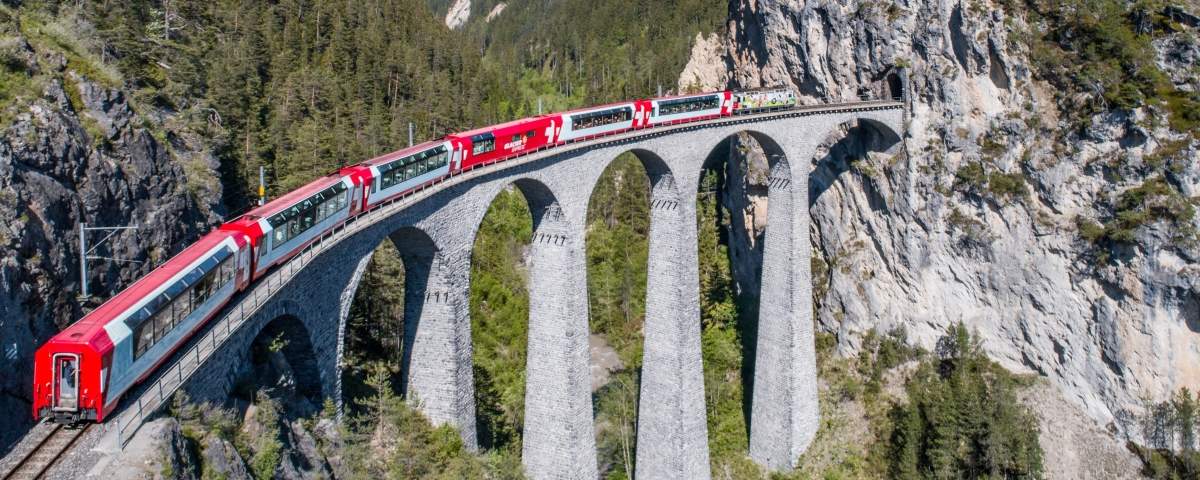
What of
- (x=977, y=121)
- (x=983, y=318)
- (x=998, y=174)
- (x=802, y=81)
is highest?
(x=802, y=81)

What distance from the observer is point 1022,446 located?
33938 mm

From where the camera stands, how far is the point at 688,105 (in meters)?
33.5

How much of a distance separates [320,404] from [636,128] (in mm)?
17359

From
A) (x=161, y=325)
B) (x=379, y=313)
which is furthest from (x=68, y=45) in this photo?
(x=379, y=313)

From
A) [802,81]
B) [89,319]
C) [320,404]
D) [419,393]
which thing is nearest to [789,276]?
[802,81]

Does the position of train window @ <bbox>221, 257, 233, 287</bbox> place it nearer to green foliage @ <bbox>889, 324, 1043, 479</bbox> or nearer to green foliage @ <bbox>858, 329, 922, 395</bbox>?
→ green foliage @ <bbox>889, 324, 1043, 479</bbox>

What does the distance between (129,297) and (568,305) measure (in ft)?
48.4

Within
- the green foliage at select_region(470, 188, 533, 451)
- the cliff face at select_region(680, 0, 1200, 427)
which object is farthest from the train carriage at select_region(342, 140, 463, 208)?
the cliff face at select_region(680, 0, 1200, 427)

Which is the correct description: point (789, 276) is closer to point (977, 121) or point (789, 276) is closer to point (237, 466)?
point (977, 121)

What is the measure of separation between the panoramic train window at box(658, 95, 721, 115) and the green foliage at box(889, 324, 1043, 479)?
1803 centimetres

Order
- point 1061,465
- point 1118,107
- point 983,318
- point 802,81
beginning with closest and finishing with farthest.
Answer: point 1118,107 < point 1061,465 < point 983,318 < point 802,81

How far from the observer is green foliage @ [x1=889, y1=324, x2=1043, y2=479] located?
111 ft

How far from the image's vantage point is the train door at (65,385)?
1271 centimetres

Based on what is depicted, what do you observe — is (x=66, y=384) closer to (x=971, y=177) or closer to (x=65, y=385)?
(x=65, y=385)
